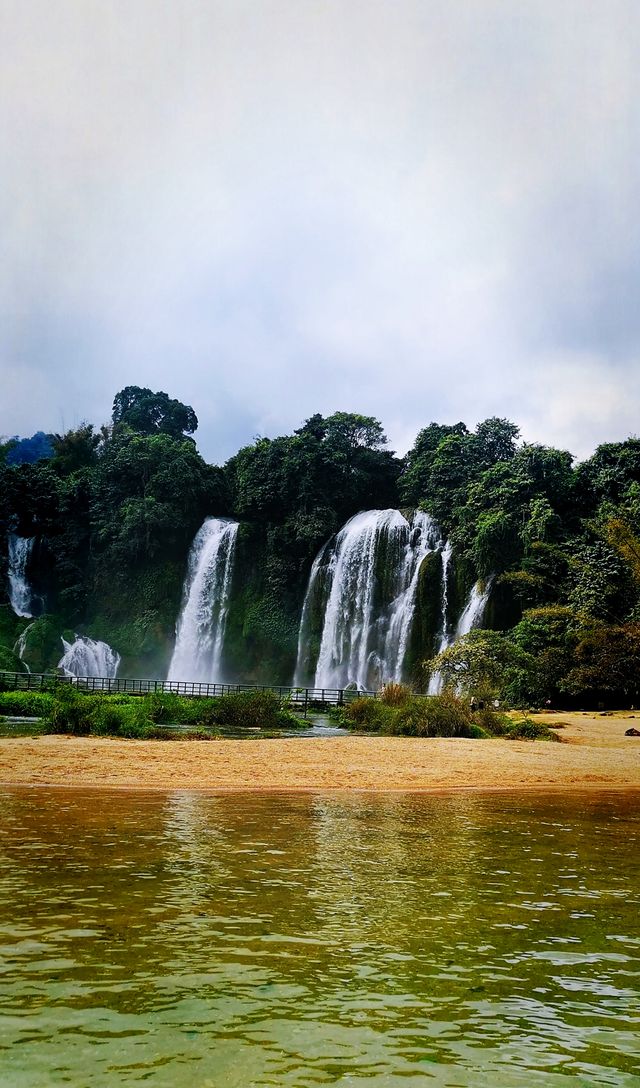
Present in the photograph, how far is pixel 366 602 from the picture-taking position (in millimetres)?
A: 42344

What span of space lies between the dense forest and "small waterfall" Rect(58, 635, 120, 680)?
2.36 ft

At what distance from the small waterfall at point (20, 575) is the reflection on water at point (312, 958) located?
160 feet

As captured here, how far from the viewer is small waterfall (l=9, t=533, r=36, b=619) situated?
52938mm

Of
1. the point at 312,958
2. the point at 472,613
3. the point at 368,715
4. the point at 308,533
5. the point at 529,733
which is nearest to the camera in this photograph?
the point at 312,958

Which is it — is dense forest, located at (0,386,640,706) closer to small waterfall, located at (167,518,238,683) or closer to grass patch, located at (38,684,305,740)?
small waterfall, located at (167,518,238,683)

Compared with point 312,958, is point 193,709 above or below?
below

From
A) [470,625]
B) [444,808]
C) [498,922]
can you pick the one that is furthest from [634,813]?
[470,625]

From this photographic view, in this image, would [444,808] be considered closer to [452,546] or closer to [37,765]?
[37,765]

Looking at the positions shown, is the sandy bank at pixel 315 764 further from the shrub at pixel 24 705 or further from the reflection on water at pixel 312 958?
the shrub at pixel 24 705

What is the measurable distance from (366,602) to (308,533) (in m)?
8.01

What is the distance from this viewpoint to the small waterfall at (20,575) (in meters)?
52.9

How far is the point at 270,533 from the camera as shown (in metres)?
50.9

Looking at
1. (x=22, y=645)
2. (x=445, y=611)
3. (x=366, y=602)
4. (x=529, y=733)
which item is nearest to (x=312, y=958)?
(x=529, y=733)

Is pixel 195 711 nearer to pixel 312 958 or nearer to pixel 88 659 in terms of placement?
pixel 312 958
